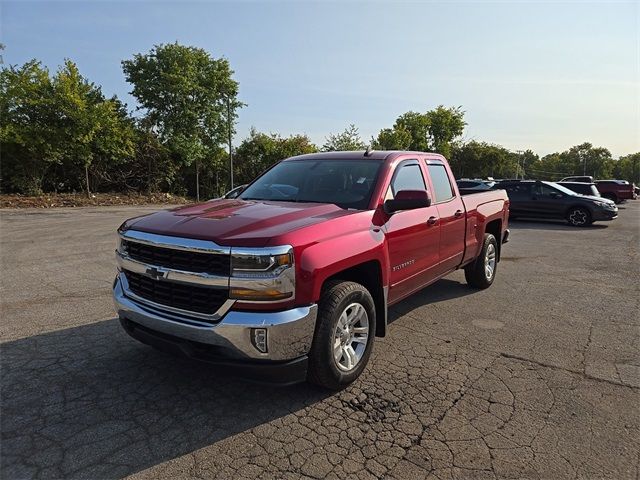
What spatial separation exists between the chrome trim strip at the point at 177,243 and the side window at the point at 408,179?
1983mm

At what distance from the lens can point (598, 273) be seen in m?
8.05

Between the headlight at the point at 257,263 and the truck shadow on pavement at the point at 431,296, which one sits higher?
the headlight at the point at 257,263

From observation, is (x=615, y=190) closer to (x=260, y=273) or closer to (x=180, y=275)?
(x=260, y=273)

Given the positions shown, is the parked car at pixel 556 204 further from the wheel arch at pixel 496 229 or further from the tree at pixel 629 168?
the tree at pixel 629 168

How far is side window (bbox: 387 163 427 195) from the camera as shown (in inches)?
173

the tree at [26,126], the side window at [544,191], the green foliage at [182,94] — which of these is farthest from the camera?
the green foliage at [182,94]

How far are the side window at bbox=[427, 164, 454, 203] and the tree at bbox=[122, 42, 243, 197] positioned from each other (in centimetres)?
2573

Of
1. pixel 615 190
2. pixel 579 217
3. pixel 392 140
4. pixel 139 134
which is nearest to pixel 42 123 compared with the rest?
pixel 139 134

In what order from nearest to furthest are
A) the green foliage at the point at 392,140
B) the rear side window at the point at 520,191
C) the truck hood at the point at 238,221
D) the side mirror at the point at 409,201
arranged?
the truck hood at the point at 238,221
the side mirror at the point at 409,201
the rear side window at the point at 520,191
the green foliage at the point at 392,140

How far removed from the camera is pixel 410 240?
434cm

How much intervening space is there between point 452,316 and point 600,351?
60.7 inches

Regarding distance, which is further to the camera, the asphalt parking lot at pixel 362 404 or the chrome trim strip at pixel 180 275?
the chrome trim strip at pixel 180 275

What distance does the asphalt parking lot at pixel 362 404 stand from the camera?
265 centimetres

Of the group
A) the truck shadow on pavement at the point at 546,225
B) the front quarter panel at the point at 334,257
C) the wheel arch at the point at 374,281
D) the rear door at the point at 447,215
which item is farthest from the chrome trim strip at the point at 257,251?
the truck shadow on pavement at the point at 546,225
